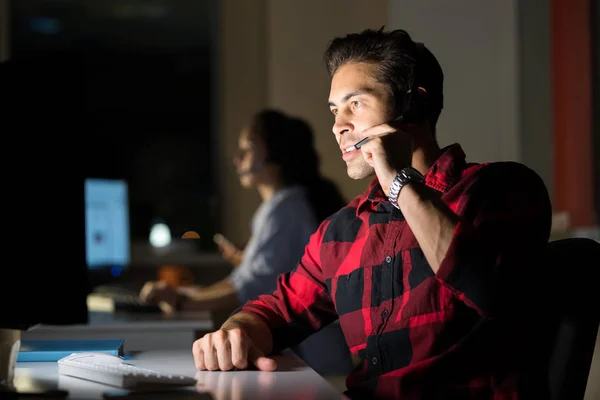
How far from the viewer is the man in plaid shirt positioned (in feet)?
4.10

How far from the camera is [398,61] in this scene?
1.53 m

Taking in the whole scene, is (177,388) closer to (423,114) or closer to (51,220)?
(51,220)

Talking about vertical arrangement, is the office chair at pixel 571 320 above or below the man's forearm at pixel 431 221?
below

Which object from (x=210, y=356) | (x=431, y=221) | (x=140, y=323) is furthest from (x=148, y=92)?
(x=431, y=221)

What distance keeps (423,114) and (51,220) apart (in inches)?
29.0

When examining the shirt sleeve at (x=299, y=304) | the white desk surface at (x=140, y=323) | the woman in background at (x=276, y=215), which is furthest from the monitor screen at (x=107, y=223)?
the shirt sleeve at (x=299, y=304)

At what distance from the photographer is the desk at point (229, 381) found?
1.09 meters

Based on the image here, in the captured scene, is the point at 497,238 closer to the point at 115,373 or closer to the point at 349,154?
the point at 349,154

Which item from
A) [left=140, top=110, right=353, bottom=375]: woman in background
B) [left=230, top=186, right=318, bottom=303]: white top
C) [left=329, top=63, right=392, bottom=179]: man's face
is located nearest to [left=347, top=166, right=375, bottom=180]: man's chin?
[left=329, top=63, right=392, bottom=179]: man's face

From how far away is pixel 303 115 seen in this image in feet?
14.0

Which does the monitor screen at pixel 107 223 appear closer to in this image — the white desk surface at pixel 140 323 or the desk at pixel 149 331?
the white desk surface at pixel 140 323

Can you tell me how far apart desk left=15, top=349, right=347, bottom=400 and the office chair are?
39 cm

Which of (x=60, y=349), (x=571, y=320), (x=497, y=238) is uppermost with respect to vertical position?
(x=497, y=238)

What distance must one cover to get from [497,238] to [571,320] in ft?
0.58
